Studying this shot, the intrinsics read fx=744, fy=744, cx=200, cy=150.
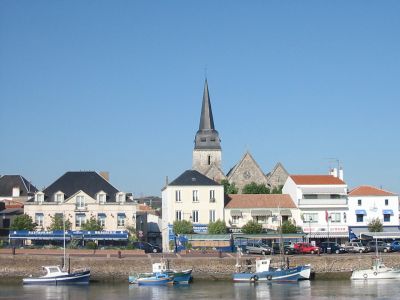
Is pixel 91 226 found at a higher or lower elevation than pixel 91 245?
higher

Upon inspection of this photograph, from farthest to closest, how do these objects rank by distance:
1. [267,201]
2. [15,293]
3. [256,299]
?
[267,201]
[15,293]
[256,299]

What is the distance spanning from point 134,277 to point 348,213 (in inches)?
1255

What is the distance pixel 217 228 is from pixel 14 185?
36040 millimetres

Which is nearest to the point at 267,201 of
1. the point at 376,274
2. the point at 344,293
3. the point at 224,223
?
the point at 224,223

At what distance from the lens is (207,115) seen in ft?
401

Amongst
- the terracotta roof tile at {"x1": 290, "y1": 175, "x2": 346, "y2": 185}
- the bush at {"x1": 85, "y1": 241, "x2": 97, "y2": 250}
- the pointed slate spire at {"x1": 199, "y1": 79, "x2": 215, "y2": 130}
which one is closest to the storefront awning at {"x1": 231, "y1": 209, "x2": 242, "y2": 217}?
the terracotta roof tile at {"x1": 290, "y1": 175, "x2": 346, "y2": 185}

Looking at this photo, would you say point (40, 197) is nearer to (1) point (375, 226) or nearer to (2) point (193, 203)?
(2) point (193, 203)

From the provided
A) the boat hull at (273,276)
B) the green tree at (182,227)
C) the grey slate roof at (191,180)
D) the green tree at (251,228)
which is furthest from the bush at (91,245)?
the green tree at (251,228)

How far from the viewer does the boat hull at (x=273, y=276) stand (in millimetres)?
59688

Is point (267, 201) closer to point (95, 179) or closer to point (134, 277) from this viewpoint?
point (95, 179)

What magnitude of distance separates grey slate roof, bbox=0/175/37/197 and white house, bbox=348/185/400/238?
144 ft

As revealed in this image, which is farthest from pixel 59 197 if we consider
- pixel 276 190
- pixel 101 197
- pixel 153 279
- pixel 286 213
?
pixel 276 190

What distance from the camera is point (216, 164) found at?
118750mm

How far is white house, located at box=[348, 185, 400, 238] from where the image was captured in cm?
8294
